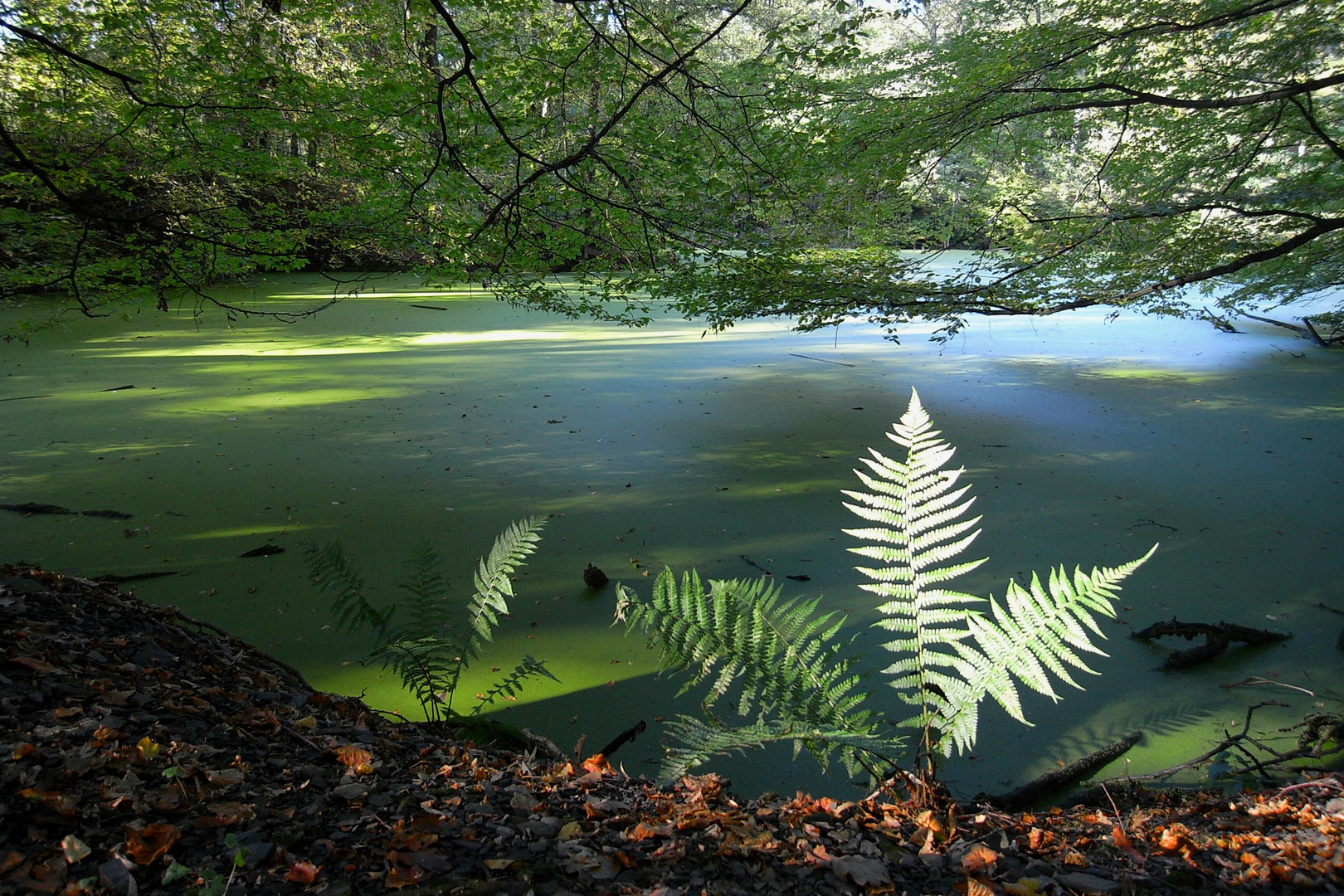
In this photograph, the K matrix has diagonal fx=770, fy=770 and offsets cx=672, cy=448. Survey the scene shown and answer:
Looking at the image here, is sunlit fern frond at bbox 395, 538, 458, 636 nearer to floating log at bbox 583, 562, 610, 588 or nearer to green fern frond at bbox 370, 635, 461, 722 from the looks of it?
green fern frond at bbox 370, 635, 461, 722

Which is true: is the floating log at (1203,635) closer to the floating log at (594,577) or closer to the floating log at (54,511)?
the floating log at (594,577)

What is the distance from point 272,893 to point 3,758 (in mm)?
435

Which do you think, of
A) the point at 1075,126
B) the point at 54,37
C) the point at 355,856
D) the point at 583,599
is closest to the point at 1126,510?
the point at 1075,126

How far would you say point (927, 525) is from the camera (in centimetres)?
121

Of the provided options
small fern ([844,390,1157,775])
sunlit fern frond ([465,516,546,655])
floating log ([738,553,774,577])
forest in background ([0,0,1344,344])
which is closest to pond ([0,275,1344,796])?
floating log ([738,553,774,577])

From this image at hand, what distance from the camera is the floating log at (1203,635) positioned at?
213cm

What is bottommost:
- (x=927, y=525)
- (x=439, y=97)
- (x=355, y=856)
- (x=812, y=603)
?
(x=355, y=856)

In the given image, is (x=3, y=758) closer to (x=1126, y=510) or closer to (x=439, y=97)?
(x=439, y=97)

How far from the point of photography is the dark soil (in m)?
Result: 0.87

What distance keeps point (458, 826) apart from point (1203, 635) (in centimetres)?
225

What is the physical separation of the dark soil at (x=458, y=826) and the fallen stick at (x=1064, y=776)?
0.89ft

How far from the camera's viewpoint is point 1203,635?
2271mm

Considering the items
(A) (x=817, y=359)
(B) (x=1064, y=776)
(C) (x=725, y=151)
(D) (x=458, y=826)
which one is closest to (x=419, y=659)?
(D) (x=458, y=826)

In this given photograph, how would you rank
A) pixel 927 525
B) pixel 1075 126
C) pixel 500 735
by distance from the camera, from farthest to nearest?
pixel 1075 126, pixel 500 735, pixel 927 525
